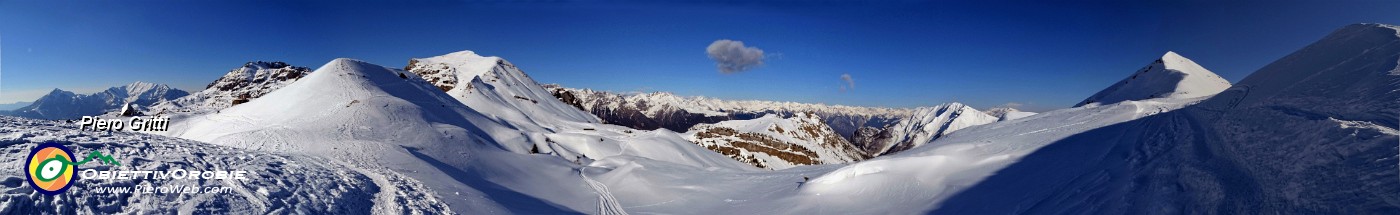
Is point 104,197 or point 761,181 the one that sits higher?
point 104,197

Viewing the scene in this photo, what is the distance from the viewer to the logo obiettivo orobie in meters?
11.2

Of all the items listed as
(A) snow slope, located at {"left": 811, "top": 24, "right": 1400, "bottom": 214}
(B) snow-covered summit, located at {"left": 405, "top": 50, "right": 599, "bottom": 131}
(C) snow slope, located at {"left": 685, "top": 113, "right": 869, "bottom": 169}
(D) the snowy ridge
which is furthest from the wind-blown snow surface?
(D) the snowy ridge

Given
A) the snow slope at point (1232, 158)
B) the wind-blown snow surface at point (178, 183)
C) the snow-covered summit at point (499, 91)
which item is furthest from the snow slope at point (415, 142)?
the snow-covered summit at point (499, 91)

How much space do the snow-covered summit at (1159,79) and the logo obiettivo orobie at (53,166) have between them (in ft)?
241

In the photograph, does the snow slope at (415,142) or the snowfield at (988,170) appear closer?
the snowfield at (988,170)

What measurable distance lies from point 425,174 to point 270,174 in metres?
7.93

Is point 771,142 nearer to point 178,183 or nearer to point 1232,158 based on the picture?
point 1232,158

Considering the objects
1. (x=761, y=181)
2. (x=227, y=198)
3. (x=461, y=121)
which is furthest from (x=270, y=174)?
(x=461, y=121)

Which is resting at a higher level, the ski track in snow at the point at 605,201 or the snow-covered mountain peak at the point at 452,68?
the snow-covered mountain peak at the point at 452,68

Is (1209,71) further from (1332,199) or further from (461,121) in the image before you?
(461,121)

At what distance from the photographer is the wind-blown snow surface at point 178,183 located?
36.0 feet

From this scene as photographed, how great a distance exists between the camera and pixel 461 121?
210ft

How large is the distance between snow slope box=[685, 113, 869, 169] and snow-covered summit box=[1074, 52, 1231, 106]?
59613 mm

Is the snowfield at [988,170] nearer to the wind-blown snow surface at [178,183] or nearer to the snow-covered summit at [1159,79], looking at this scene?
the wind-blown snow surface at [178,183]
